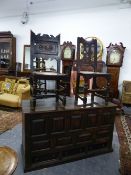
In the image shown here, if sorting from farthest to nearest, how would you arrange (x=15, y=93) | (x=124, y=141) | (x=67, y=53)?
1. (x=67, y=53)
2. (x=15, y=93)
3. (x=124, y=141)

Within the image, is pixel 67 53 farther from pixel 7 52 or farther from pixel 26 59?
pixel 7 52

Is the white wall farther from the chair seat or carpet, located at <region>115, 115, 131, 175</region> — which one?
the chair seat

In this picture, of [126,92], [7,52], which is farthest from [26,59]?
[126,92]

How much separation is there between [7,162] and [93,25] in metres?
4.71

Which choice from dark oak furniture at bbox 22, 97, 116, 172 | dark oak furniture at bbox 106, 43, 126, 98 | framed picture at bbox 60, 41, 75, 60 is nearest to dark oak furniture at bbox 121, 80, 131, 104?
dark oak furniture at bbox 106, 43, 126, 98

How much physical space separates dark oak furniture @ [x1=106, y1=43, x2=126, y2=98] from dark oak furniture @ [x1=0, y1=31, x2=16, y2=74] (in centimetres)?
326

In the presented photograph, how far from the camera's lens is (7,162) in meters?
1.33

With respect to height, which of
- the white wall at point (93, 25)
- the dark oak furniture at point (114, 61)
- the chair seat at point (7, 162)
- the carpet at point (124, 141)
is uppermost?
the white wall at point (93, 25)

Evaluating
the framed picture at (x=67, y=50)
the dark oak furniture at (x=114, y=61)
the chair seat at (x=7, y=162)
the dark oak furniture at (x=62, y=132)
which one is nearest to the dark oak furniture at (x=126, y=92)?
the dark oak furniture at (x=114, y=61)

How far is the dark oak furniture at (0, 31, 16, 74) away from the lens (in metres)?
5.88

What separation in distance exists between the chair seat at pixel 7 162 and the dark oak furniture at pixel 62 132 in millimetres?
569

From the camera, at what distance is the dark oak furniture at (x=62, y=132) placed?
2086 mm

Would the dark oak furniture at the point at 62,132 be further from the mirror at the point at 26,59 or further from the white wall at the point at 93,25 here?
the mirror at the point at 26,59

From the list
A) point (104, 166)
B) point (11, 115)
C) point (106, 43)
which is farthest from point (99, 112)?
point (106, 43)
